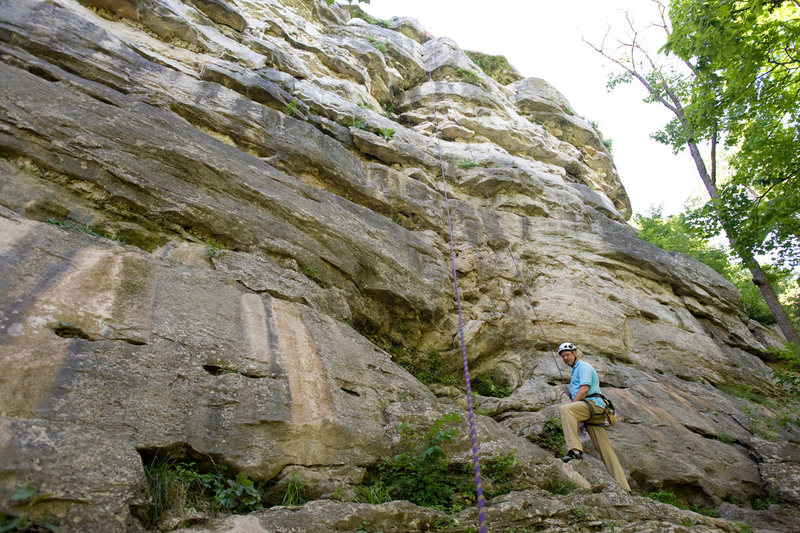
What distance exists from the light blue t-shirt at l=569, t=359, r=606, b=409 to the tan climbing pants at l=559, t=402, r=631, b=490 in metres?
0.12

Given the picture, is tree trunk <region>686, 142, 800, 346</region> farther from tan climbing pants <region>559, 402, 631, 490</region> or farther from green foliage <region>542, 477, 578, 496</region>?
green foliage <region>542, 477, 578, 496</region>

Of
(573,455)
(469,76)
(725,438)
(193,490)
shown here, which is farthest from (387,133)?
(725,438)

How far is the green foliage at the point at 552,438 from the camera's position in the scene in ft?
22.7

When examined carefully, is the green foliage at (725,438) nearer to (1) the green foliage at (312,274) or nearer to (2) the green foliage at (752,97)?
(2) the green foliage at (752,97)

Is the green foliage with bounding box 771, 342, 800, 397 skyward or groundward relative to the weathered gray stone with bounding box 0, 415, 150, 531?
skyward

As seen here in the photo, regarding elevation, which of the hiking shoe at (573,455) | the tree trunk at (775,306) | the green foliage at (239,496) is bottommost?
the green foliage at (239,496)

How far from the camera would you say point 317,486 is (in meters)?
4.35

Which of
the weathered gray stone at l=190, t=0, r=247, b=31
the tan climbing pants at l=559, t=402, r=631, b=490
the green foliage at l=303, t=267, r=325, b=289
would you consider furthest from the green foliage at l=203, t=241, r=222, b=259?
the weathered gray stone at l=190, t=0, r=247, b=31

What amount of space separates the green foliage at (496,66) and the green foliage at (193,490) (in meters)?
20.5

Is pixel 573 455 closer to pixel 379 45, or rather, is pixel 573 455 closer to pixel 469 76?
pixel 469 76

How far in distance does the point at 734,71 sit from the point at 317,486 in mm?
11096

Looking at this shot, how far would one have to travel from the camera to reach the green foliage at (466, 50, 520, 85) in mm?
21078

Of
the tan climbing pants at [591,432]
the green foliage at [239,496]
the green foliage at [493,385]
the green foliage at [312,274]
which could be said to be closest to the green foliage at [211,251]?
the green foliage at [312,274]

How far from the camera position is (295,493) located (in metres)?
4.19
